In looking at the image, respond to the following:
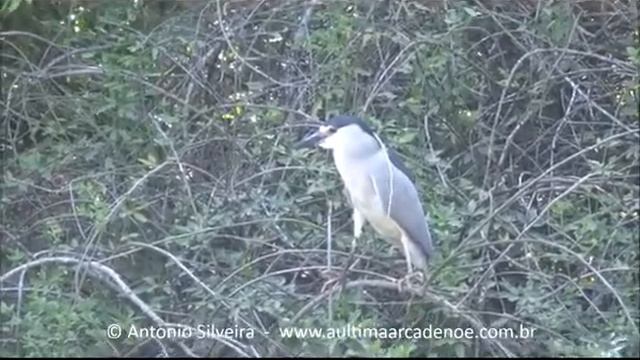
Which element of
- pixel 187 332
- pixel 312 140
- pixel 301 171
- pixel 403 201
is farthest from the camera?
pixel 301 171

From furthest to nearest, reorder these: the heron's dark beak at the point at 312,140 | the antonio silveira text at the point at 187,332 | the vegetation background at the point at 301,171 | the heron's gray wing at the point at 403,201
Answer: the heron's dark beak at the point at 312,140
the heron's gray wing at the point at 403,201
the vegetation background at the point at 301,171
the antonio silveira text at the point at 187,332

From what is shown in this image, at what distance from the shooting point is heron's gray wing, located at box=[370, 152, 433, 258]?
434 centimetres

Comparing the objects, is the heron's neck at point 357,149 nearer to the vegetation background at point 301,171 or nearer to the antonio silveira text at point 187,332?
the vegetation background at point 301,171

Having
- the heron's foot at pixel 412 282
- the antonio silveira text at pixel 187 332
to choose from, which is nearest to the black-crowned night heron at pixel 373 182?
the heron's foot at pixel 412 282

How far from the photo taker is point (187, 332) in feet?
13.3

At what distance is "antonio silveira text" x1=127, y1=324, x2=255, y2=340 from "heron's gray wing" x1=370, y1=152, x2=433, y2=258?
540 mm

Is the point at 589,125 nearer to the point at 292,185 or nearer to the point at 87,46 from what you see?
the point at 292,185

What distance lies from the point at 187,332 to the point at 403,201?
742 millimetres

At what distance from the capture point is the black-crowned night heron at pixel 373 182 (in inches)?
173

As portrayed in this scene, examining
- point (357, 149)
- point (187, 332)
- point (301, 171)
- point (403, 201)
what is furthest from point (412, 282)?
point (301, 171)

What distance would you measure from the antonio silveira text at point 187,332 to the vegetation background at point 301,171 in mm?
29

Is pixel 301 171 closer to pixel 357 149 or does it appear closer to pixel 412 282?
pixel 357 149

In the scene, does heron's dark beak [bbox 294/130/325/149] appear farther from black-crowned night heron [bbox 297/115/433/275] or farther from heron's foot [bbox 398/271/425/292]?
heron's foot [bbox 398/271/425/292]

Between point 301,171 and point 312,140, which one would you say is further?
point 301,171
